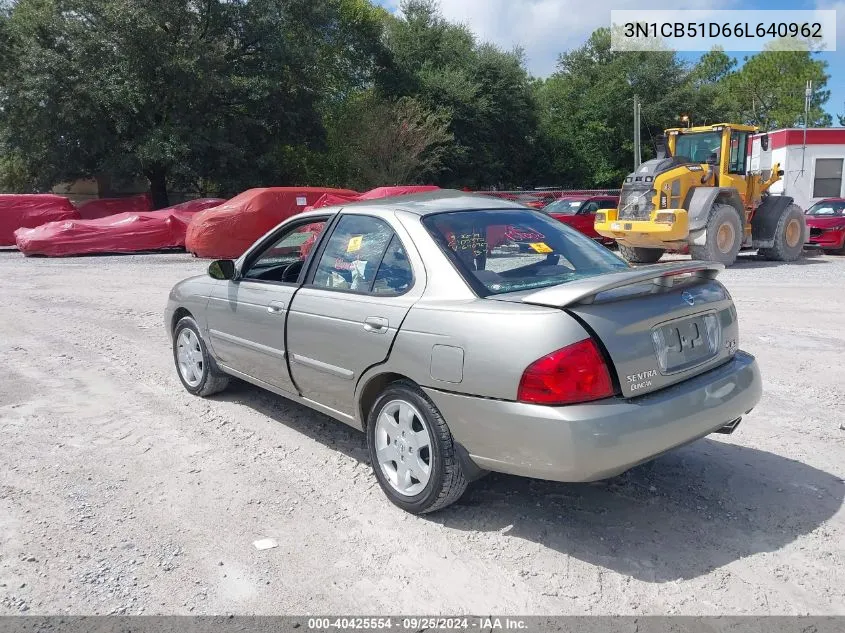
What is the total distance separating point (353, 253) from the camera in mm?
4082

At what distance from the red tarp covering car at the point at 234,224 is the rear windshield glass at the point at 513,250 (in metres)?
13.9

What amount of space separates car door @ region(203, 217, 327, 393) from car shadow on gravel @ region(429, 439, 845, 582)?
161 centimetres

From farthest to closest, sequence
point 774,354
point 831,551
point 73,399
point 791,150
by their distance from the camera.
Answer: point 791,150 → point 774,354 → point 73,399 → point 831,551

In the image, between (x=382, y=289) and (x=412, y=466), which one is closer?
(x=412, y=466)

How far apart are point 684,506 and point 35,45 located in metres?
28.4

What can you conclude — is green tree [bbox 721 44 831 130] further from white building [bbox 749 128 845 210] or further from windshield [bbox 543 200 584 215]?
windshield [bbox 543 200 584 215]

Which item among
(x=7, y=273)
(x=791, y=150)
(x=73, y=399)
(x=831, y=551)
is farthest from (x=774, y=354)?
(x=791, y=150)

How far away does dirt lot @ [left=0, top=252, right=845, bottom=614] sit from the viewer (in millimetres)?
2879

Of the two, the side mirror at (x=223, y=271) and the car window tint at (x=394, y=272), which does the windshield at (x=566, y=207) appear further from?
the car window tint at (x=394, y=272)

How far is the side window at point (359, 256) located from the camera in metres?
3.79

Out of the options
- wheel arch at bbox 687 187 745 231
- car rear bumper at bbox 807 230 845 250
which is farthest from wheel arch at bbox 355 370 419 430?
car rear bumper at bbox 807 230 845 250

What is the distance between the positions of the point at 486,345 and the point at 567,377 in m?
0.39

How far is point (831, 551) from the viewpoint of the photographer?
10.2ft

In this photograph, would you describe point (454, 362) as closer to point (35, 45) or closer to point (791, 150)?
point (35, 45)
